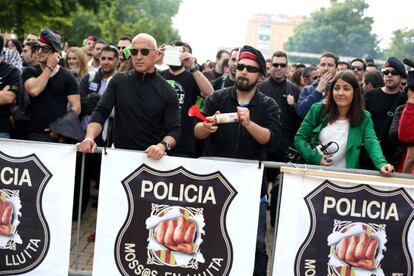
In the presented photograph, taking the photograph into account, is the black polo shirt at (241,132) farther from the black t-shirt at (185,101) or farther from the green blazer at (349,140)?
the black t-shirt at (185,101)

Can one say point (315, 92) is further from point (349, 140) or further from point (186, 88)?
point (349, 140)

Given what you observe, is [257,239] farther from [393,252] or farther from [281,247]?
[393,252]

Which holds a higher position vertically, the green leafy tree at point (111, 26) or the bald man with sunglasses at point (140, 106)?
the green leafy tree at point (111, 26)

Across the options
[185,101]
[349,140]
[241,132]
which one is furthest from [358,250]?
[185,101]

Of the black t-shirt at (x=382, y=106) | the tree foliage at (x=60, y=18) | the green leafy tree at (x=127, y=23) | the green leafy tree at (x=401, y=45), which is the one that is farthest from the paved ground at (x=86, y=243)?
the green leafy tree at (x=401, y=45)

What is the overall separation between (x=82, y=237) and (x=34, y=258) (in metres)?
2.26

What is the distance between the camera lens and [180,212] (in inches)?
175

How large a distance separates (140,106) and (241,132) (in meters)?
0.94

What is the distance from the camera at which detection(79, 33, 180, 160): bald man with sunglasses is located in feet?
16.5

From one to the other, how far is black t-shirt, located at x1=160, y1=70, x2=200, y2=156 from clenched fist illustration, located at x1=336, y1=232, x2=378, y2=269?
266 cm

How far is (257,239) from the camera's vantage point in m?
4.81

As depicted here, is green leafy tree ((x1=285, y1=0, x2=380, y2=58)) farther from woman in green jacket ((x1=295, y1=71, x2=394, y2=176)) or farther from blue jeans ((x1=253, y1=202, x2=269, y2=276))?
blue jeans ((x1=253, y1=202, x2=269, y2=276))

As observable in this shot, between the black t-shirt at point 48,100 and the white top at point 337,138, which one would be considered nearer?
the white top at point 337,138

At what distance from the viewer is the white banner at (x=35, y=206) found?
4520 millimetres
